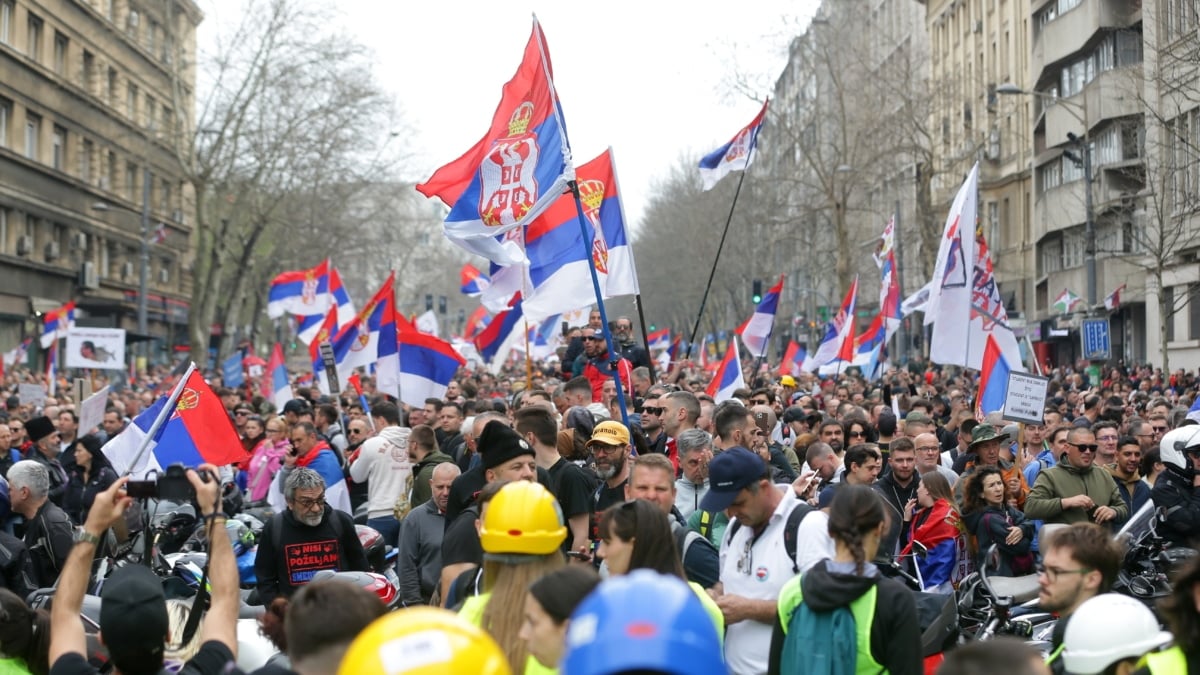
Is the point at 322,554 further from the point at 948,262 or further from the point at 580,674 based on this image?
the point at 948,262

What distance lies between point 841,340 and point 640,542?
2121 cm

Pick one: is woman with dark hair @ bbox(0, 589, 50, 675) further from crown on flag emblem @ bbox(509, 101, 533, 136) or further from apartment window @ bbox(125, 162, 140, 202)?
apartment window @ bbox(125, 162, 140, 202)

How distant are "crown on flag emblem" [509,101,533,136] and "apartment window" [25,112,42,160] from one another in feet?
129

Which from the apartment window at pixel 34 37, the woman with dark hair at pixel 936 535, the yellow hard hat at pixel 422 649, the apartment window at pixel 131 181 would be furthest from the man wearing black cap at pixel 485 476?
the apartment window at pixel 131 181

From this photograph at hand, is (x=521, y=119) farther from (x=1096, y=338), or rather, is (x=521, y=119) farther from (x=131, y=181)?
(x=131, y=181)

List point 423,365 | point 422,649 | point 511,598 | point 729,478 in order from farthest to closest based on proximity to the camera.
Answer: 1. point 423,365
2. point 729,478
3. point 511,598
4. point 422,649

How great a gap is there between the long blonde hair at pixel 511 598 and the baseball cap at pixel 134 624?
101 centimetres

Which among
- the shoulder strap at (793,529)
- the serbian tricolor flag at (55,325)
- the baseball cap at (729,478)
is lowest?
the shoulder strap at (793,529)

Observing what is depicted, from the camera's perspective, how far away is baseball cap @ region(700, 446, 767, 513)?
5719 mm

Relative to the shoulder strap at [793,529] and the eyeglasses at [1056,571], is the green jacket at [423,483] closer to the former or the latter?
the shoulder strap at [793,529]

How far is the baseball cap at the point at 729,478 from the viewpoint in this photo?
5719mm

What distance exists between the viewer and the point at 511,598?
15.0 ft

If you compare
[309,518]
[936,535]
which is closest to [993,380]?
[936,535]

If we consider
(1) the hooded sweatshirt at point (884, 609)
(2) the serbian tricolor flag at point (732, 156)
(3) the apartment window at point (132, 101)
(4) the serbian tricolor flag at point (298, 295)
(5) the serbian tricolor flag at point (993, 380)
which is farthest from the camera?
(3) the apartment window at point (132, 101)
